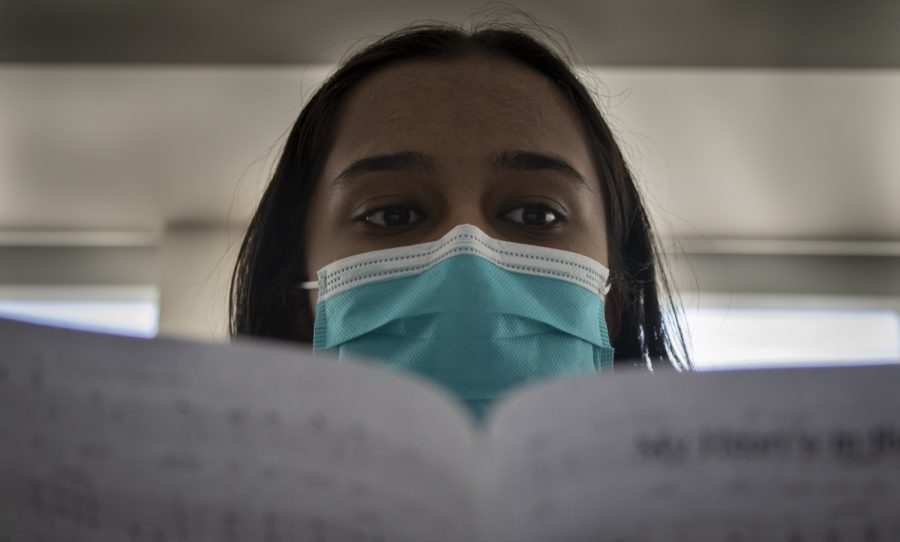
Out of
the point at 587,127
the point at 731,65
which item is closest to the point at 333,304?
the point at 587,127

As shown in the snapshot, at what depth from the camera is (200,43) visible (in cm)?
235

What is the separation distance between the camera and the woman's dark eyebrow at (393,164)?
1022mm

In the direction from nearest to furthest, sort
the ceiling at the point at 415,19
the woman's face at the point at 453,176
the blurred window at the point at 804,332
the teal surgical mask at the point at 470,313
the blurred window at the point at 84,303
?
the teal surgical mask at the point at 470,313, the woman's face at the point at 453,176, the ceiling at the point at 415,19, the blurred window at the point at 804,332, the blurred window at the point at 84,303

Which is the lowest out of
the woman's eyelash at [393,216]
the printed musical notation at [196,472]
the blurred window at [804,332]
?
the printed musical notation at [196,472]

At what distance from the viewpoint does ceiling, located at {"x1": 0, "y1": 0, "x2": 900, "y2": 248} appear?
2268 millimetres

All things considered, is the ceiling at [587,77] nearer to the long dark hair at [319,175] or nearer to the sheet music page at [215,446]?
the long dark hair at [319,175]

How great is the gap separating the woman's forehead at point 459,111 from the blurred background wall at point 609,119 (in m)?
0.82

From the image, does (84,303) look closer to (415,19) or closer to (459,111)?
(415,19)

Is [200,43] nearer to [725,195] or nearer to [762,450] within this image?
[725,195]

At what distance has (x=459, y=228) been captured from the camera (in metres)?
0.97

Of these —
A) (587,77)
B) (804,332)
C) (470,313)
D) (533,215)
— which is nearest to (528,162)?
(533,215)

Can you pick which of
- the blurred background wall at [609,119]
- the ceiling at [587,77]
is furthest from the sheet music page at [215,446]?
the ceiling at [587,77]

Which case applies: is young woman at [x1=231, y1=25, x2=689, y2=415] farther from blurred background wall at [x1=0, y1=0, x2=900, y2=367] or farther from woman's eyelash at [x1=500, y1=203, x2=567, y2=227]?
blurred background wall at [x1=0, y1=0, x2=900, y2=367]

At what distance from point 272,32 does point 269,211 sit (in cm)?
120
